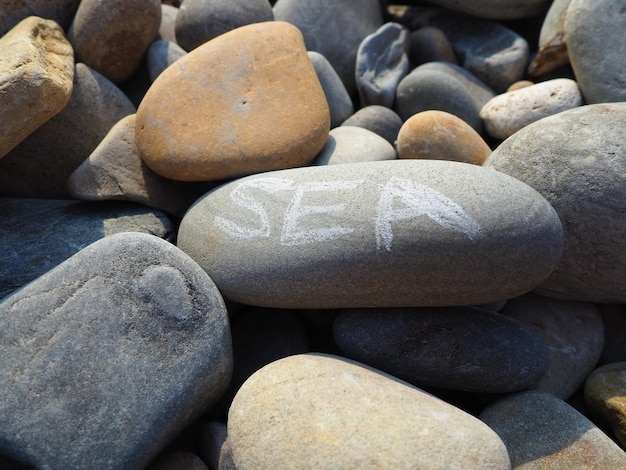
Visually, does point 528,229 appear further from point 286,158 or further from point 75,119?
point 75,119

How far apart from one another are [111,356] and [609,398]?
5.16 ft

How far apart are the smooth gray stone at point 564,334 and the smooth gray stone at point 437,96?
35.8 inches

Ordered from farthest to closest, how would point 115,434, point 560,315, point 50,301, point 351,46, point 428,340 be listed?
point 351,46 → point 560,315 → point 428,340 → point 50,301 → point 115,434

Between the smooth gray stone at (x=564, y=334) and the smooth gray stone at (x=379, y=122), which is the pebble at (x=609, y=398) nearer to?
the smooth gray stone at (x=564, y=334)

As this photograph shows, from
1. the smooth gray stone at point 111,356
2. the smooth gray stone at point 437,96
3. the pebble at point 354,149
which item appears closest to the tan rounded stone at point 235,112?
the pebble at point 354,149

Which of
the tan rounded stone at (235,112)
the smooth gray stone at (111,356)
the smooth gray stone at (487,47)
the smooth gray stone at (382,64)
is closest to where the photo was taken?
the smooth gray stone at (111,356)

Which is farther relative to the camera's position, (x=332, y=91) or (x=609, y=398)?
(x=332, y=91)

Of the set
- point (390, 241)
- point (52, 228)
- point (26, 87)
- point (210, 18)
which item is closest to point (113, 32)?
point (210, 18)

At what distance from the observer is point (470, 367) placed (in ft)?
6.00

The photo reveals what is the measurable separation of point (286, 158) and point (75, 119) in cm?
93

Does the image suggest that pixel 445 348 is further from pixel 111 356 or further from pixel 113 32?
pixel 113 32

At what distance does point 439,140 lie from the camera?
2279mm

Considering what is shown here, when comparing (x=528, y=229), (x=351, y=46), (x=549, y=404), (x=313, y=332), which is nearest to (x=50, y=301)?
(x=313, y=332)

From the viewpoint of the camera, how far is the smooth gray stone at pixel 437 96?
2.61 metres
